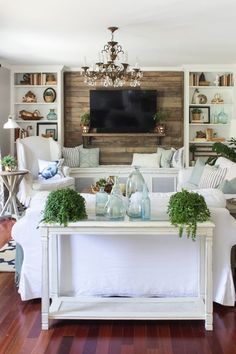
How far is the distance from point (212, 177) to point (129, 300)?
262 centimetres

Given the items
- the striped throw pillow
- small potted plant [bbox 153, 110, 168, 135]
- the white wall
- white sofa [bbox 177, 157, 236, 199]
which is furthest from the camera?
small potted plant [bbox 153, 110, 168, 135]

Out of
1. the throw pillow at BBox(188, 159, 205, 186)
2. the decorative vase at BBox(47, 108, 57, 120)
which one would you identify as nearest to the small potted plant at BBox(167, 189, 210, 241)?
the throw pillow at BBox(188, 159, 205, 186)

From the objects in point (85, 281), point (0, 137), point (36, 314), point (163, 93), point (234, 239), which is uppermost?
point (163, 93)

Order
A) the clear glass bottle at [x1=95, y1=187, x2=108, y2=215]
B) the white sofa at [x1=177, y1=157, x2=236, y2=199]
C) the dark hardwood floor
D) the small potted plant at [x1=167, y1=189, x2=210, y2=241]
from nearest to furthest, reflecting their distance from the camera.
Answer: the dark hardwood floor → the small potted plant at [x1=167, y1=189, x2=210, y2=241] → the clear glass bottle at [x1=95, y1=187, x2=108, y2=215] → the white sofa at [x1=177, y1=157, x2=236, y2=199]

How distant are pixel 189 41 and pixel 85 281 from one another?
12.4 ft

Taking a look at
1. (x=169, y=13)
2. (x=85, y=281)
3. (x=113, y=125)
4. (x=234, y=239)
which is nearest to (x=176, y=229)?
(x=234, y=239)

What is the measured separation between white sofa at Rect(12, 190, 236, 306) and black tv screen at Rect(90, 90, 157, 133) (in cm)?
492

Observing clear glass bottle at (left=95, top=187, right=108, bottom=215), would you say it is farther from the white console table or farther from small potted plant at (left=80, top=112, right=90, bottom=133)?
small potted plant at (left=80, top=112, right=90, bottom=133)

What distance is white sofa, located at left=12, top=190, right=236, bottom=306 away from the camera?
3.15m

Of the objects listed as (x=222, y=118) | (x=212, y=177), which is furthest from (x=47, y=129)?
(x=212, y=177)

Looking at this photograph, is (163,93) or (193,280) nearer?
(193,280)

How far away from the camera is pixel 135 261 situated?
317cm

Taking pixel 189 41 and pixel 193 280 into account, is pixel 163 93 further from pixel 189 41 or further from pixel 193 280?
pixel 193 280

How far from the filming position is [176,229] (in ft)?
9.28
